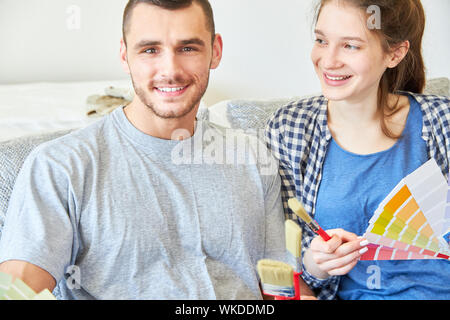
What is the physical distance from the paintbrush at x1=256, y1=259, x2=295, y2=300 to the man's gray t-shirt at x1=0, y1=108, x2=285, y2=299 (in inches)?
7.8

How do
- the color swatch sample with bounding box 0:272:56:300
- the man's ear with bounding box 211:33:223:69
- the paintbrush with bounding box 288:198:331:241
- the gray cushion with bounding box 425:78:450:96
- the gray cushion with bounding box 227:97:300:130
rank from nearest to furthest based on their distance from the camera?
1. the color swatch sample with bounding box 0:272:56:300
2. the paintbrush with bounding box 288:198:331:241
3. the man's ear with bounding box 211:33:223:69
4. the gray cushion with bounding box 227:97:300:130
5. the gray cushion with bounding box 425:78:450:96

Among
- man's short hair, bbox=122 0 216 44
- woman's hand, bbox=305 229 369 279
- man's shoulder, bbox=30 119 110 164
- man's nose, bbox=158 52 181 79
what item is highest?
man's short hair, bbox=122 0 216 44

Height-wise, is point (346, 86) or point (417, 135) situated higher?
point (346, 86)

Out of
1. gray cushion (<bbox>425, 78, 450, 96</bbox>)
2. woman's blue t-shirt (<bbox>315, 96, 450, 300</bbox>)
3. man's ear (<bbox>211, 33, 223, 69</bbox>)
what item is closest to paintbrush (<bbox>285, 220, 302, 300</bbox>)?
woman's blue t-shirt (<bbox>315, 96, 450, 300</bbox>)

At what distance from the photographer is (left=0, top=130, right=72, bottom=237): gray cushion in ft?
3.17

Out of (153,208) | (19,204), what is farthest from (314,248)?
(19,204)

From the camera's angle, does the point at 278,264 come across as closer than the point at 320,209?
Yes

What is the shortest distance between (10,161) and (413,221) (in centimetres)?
73

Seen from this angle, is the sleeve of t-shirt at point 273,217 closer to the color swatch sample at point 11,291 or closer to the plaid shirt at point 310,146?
the plaid shirt at point 310,146

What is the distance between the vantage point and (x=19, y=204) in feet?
2.78

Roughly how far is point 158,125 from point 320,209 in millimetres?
354

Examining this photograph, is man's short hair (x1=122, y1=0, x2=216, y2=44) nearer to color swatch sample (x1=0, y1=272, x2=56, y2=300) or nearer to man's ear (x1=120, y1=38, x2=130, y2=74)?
man's ear (x1=120, y1=38, x2=130, y2=74)

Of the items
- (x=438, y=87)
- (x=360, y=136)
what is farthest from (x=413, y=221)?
(x=438, y=87)
